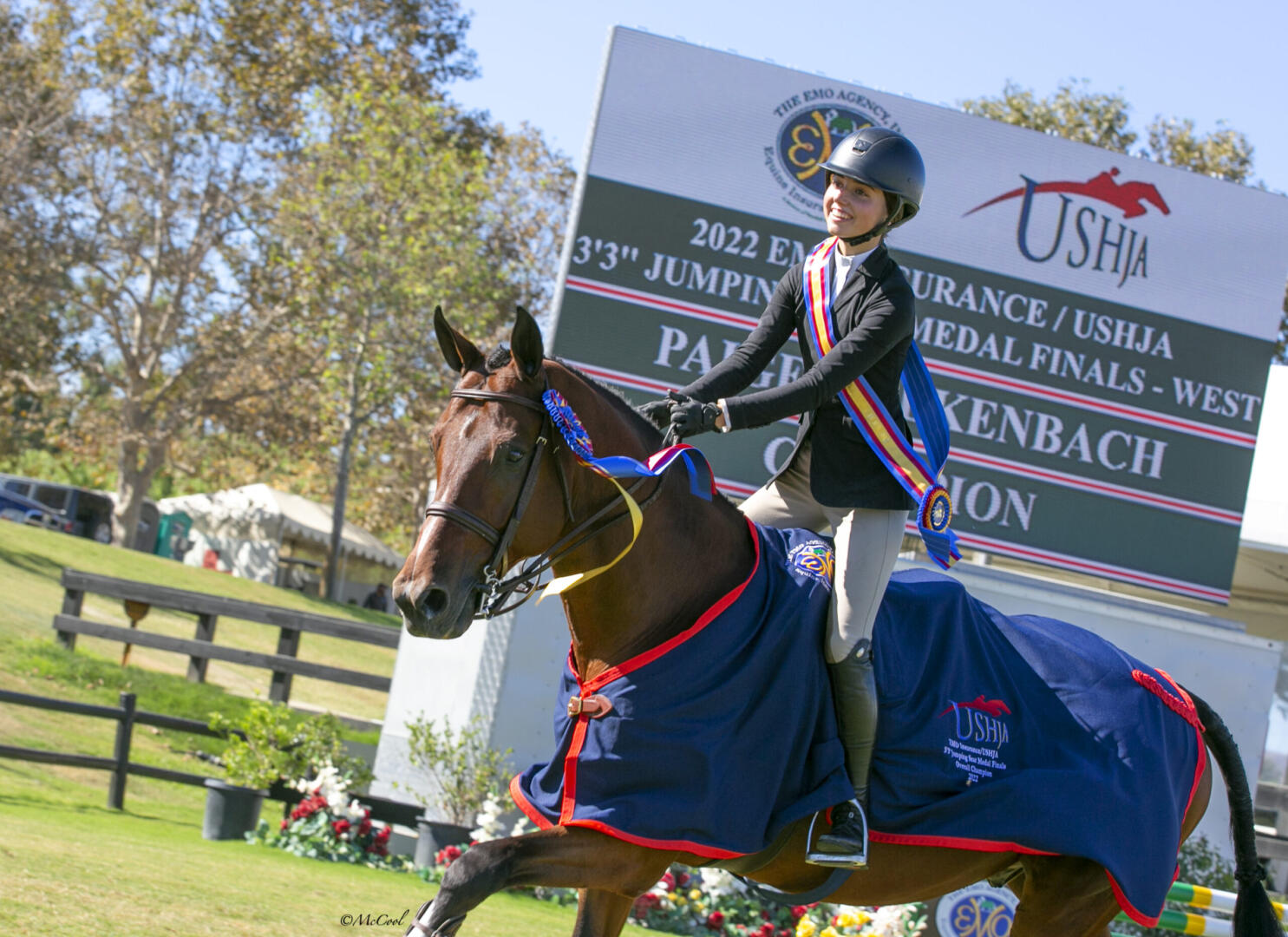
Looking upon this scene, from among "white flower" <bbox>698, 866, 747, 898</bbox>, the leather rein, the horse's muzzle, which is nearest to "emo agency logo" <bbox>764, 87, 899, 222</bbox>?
"white flower" <bbox>698, 866, 747, 898</bbox>

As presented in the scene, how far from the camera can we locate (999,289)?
1053 cm

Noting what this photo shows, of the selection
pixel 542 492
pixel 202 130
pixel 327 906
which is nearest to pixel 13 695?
pixel 327 906

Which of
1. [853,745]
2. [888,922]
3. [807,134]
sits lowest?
[888,922]

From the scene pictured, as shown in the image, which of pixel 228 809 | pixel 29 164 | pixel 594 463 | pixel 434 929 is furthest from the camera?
pixel 29 164

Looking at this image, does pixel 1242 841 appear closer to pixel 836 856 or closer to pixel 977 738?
pixel 977 738

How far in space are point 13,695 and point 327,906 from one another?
4.65 m

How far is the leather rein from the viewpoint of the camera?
3.32 metres

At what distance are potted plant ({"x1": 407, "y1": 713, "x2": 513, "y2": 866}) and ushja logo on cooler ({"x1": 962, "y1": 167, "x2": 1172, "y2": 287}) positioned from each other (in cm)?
607

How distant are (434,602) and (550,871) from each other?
80 cm

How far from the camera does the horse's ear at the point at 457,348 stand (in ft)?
12.0

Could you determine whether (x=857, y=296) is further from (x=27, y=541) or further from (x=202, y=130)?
(x=202, y=130)

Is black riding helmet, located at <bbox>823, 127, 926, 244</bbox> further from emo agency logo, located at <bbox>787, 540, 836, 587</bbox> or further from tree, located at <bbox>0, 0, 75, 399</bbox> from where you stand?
tree, located at <bbox>0, 0, 75, 399</bbox>

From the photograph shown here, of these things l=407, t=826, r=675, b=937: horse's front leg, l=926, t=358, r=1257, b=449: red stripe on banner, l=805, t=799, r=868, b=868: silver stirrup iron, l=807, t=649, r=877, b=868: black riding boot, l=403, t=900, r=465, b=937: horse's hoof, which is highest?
l=926, t=358, r=1257, b=449: red stripe on banner

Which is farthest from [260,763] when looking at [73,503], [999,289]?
[73,503]
